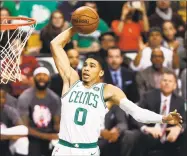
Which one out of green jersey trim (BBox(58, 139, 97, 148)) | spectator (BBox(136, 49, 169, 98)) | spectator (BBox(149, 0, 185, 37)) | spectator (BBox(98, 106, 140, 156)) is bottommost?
spectator (BBox(98, 106, 140, 156))

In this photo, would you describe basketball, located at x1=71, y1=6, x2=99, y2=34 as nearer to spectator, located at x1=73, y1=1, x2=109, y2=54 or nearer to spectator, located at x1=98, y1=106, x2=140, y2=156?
spectator, located at x1=98, y1=106, x2=140, y2=156

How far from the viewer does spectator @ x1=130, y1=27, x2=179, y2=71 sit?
38.1ft

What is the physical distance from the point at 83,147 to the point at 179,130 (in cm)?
245

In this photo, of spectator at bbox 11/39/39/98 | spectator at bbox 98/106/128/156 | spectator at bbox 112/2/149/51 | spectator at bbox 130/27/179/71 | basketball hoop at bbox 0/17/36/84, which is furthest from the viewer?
spectator at bbox 112/2/149/51

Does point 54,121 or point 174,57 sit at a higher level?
point 174,57

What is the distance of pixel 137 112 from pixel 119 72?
10.7 feet

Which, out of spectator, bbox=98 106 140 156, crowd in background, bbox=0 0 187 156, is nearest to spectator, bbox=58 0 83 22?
crowd in background, bbox=0 0 187 156

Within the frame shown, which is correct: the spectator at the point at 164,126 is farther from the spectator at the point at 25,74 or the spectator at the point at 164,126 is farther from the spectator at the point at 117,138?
the spectator at the point at 25,74

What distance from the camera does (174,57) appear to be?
11.7 m

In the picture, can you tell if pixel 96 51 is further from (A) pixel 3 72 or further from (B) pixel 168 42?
(A) pixel 3 72

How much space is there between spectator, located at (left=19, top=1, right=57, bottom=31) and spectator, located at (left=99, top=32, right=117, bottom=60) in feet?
3.76

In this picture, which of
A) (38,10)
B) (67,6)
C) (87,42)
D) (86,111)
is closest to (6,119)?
(86,111)

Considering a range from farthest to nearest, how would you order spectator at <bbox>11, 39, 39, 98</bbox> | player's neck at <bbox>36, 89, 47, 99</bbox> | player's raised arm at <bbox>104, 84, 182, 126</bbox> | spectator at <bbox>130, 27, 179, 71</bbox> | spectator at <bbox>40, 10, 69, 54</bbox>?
spectator at <bbox>40, 10, 69, 54</bbox> → spectator at <bbox>130, 27, 179, 71</bbox> → spectator at <bbox>11, 39, 39, 98</bbox> → player's neck at <bbox>36, 89, 47, 99</bbox> → player's raised arm at <bbox>104, 84, 182, 126</bbox>

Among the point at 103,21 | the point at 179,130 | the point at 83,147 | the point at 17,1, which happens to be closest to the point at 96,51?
the point at 103,21
